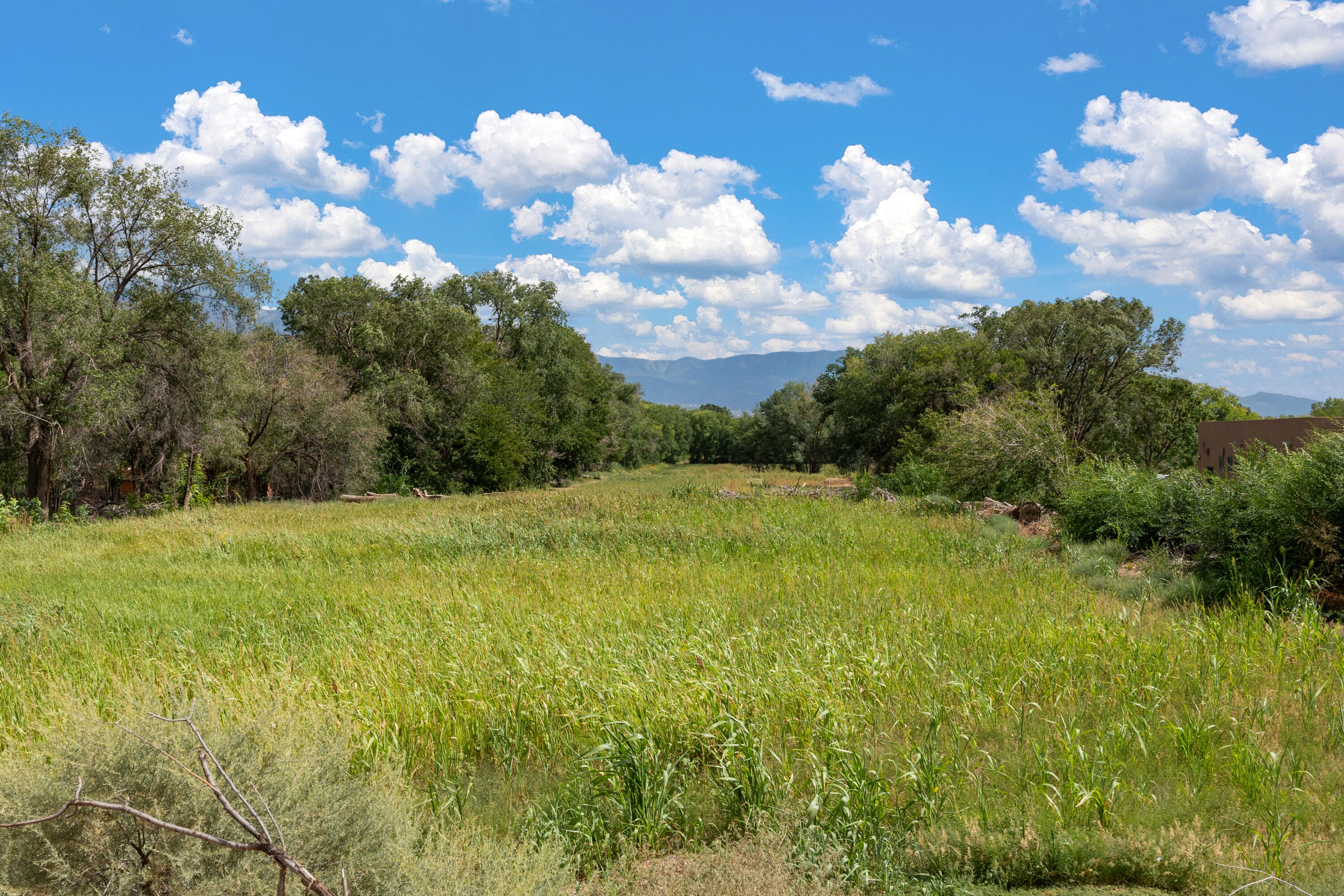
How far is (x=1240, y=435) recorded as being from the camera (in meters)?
20.2

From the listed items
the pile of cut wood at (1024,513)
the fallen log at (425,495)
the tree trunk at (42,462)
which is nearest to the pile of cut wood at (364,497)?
the fallen log at (425,495)

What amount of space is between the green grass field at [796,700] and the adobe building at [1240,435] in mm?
11185

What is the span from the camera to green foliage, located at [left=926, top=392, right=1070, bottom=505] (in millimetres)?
18906

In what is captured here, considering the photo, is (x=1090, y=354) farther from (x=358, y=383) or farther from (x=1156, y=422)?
(x=358, y=383)

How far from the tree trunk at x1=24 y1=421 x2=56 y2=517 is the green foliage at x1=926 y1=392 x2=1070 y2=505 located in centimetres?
2458

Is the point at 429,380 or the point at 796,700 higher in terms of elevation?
the point at 429,380

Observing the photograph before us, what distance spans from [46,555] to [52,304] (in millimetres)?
7711

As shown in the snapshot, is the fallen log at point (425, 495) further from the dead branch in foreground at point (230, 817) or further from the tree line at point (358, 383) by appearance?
the dead branch in foreground at point (230, 817)

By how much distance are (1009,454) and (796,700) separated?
16471mm

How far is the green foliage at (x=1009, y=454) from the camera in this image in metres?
18.9

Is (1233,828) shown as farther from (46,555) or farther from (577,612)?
(46,555)

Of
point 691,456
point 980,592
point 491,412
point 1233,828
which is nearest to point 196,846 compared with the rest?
point 1233,828

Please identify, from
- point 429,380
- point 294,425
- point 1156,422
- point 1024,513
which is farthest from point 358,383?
point 1156,422

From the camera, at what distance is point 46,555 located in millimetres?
13555
